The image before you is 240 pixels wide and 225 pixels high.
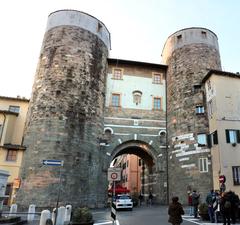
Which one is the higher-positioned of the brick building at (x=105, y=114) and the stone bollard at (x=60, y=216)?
the brick building at (x=105, y=114)

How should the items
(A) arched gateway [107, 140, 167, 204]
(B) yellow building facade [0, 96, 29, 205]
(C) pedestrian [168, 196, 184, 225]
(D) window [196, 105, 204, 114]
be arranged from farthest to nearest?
(A) arched gateway [107, 140, 167, 204] < (D) window [196, 105, 204, 114] < (B) yellow building facade [0, 96, 29, 205] < (C) pedestrian [168, 196, 184, 225]

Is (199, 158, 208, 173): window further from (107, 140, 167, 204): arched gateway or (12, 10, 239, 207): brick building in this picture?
(107, 140, 167, 204): arched gateway

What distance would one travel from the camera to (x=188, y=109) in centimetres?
2228

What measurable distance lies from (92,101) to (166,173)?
9507 millimetres

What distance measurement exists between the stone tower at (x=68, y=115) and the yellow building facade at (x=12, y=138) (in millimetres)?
1573

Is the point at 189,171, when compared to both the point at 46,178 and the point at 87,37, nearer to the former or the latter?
the point at 46,178

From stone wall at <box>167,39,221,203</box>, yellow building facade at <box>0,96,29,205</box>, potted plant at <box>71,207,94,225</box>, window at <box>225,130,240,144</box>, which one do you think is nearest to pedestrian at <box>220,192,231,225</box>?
potted plant at <box>71,207,94,225</box>

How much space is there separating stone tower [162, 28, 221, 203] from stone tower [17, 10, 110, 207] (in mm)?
6619

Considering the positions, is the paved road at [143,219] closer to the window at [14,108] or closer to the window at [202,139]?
the window at [202,139]

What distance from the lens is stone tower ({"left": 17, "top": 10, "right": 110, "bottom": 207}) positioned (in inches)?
714

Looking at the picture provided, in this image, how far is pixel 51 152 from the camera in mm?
18625

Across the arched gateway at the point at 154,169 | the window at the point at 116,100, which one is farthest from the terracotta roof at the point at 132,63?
the arched gateway at the point at 154,169

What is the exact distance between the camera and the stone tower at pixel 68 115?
59.5 ft

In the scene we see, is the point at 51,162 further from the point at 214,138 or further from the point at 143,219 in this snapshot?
the point at 214,138
